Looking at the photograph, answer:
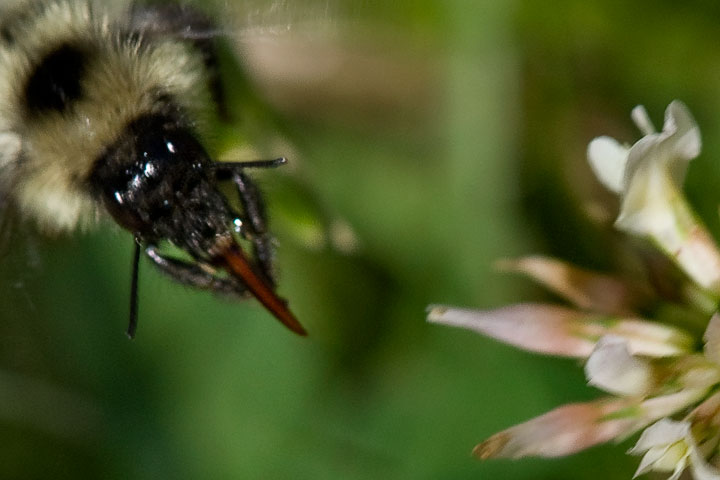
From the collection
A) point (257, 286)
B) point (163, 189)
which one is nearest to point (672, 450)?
point (257, 286)

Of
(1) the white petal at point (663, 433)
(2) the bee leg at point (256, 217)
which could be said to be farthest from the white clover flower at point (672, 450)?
(2) the bee leg at point (256, 217)

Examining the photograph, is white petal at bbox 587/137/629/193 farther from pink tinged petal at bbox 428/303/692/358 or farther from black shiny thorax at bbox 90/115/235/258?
black shiny thorax at bbox 90/115/235/258

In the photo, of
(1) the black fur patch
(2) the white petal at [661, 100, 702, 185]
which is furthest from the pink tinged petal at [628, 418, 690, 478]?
(1) the black fur patch

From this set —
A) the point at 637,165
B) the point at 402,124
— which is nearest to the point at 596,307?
the point at 637,165

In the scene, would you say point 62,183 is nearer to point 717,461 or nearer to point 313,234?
point 313,234

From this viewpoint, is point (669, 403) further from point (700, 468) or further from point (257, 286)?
point (257, 286)

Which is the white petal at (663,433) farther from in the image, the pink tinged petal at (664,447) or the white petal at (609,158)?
the white petal at (609,158)
